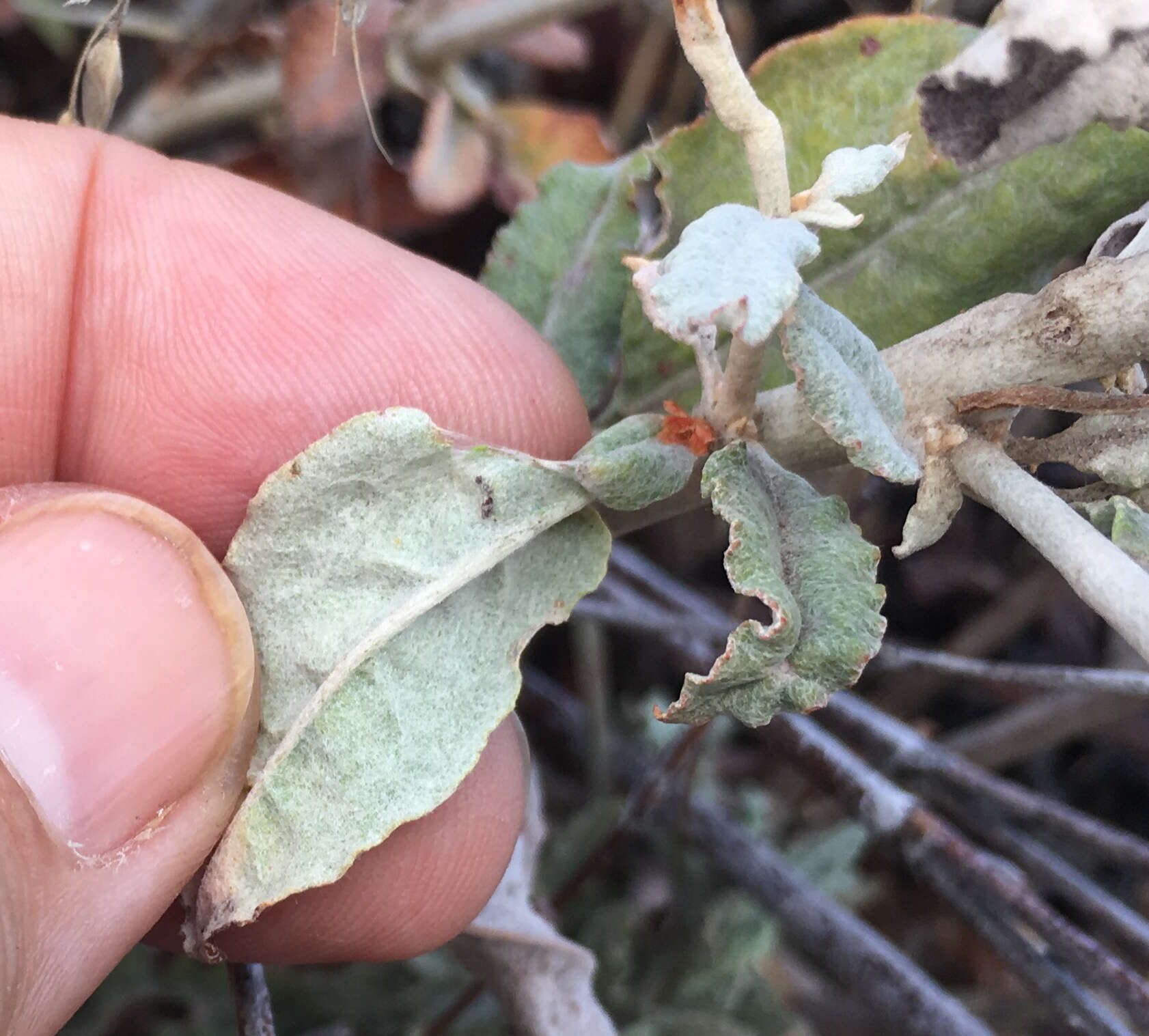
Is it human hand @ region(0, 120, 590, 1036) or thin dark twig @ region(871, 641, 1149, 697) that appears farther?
thin dark twig @ region(871, 641, 1149, 697)

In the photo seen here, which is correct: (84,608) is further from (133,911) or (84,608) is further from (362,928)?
(362,928)

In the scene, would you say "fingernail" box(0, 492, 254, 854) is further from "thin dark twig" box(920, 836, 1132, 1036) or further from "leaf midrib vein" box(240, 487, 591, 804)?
"thin dark twig" box(920, 836, 1132, 1036)

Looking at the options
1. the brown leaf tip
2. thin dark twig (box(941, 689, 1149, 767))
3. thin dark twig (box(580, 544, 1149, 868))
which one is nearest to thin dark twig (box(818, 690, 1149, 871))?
thin dark twig (box(580, 544, 1149, 868))

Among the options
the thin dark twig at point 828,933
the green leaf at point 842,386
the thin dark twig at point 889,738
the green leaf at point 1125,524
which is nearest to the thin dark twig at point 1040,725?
the thin dark twig at point 889,738

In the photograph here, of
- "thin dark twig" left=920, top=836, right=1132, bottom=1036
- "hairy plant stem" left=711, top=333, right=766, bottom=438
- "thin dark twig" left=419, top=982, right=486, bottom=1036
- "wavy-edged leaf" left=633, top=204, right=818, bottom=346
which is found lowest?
"thin dark twig" left=419, top=982, right=486, bottom=1036

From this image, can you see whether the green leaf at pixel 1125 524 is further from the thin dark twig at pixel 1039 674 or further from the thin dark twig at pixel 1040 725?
the thin dark twig at pixel 1040 725

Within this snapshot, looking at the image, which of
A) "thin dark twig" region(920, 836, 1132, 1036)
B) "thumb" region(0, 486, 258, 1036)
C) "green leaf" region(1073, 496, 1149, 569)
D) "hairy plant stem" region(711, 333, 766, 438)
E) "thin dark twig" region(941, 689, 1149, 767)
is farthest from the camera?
"thin dark twig" region(941, 689, 1149, 767)

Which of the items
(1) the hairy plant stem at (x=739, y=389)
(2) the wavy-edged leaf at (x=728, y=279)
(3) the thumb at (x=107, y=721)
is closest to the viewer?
(2) the wavy-edged leaf at (x=728, y=279)
